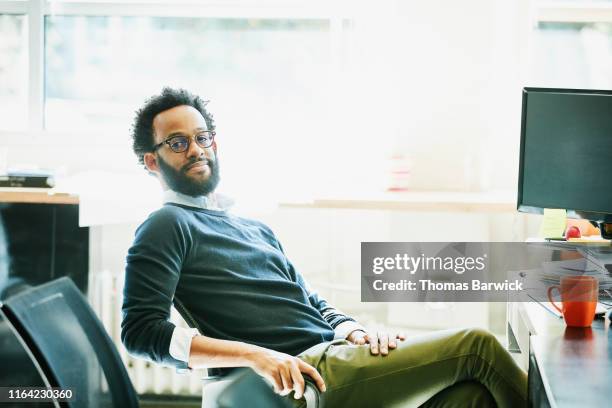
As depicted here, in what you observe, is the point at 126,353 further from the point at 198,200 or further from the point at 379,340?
the point at 379,340

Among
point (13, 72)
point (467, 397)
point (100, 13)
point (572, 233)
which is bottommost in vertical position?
point (467, 397)

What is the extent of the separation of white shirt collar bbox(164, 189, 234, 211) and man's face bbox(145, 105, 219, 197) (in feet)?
0.04

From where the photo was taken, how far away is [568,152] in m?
1.75

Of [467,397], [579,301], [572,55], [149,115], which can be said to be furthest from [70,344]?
[572,55]

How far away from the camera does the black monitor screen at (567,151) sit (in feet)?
5.59

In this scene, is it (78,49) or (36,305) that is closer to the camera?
(36,305)

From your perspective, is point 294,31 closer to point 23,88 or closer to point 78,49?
point 78,49

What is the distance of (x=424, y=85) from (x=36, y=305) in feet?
5.74

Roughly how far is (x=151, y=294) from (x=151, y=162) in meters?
0.42

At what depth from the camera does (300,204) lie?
2438 mm

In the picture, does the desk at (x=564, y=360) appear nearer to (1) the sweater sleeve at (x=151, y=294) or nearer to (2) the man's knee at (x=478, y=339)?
(2) the man's knee at (x=478, y=339)

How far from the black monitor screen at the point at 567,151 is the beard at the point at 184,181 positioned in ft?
2.52

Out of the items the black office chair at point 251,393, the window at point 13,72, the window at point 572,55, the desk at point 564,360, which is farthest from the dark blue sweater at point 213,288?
the window at point 13,72

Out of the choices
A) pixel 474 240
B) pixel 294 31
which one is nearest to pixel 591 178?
pixel 474 240
